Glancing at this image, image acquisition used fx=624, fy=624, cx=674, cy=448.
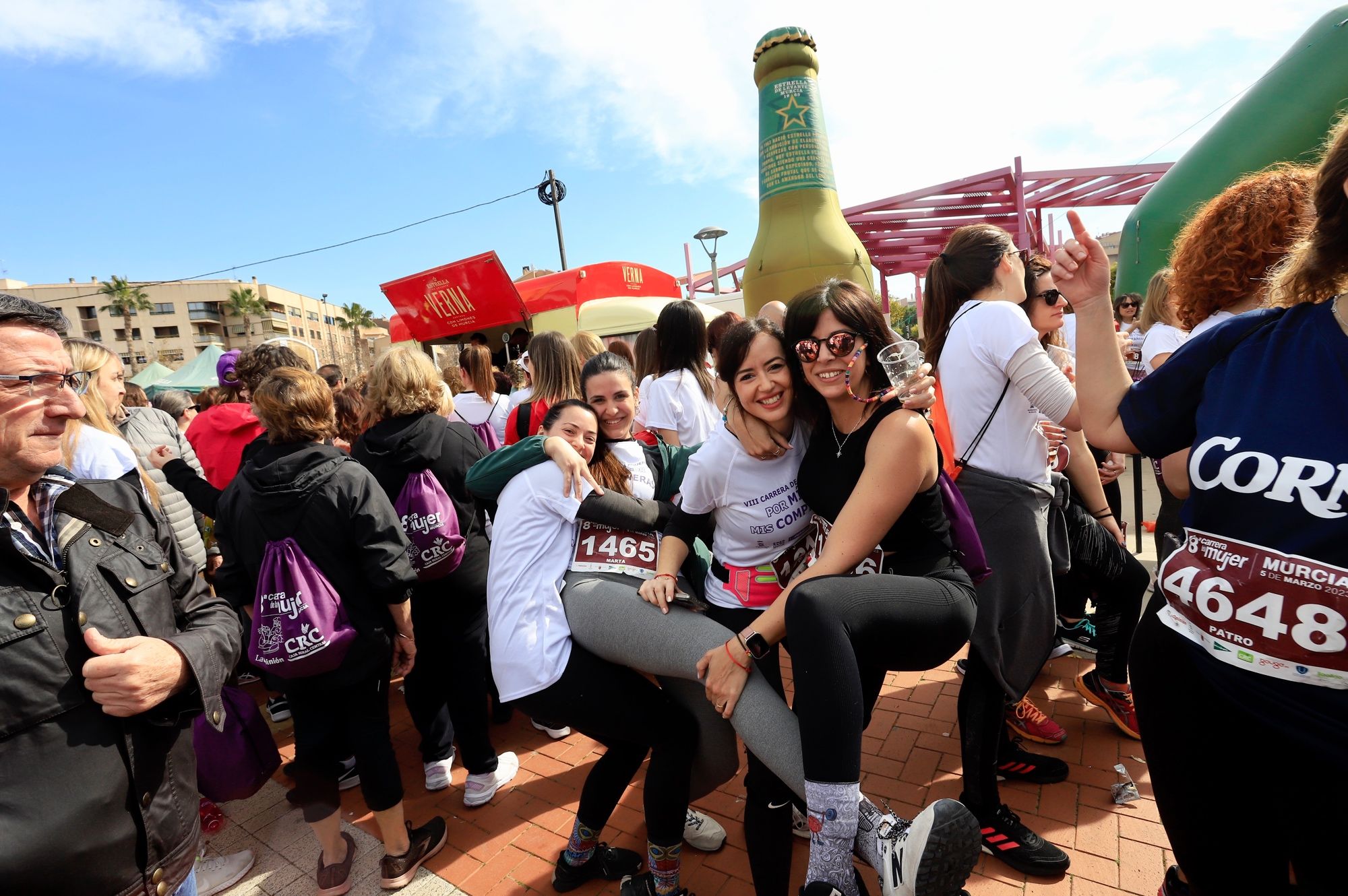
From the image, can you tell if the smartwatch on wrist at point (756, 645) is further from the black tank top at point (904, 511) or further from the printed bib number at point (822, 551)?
the black tank top at point (904, 511)

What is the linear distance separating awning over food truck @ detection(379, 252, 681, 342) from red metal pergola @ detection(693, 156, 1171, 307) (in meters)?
5.86

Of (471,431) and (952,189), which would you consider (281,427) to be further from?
(952,189)

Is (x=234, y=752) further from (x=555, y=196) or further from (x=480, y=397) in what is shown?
(x=555, y=196)

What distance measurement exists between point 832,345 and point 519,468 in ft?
3.79

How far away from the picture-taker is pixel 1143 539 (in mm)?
5348

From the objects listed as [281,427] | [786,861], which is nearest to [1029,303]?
[786,861]

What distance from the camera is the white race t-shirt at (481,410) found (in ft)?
13.6

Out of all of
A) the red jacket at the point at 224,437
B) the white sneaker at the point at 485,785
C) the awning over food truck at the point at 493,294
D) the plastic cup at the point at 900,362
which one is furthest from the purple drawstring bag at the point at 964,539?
the awning over food truck at the point at 493,294

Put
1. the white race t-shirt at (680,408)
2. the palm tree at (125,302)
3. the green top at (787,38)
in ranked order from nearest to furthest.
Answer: the white race t-shirt at (680,408)
the green top at (787,38)
the palm tree at (125,302)

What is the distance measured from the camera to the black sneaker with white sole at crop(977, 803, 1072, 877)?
207 cm

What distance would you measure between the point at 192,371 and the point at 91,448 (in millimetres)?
15977

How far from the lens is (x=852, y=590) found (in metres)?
1.54

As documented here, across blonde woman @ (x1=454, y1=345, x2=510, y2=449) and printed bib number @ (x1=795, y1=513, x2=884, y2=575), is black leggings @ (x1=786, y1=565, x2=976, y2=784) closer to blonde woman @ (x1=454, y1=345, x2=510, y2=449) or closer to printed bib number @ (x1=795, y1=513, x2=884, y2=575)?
printed bib number @ (x1=795, y1=513, x2=884, y2=575)

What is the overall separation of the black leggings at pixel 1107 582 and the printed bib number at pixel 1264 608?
1378mm
